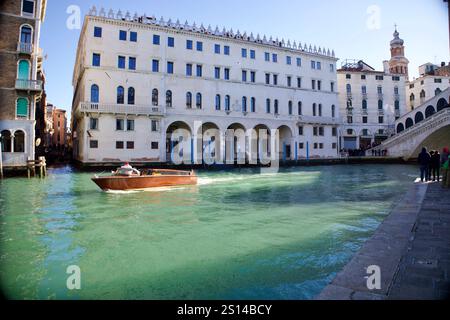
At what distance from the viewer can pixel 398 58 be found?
49.4m

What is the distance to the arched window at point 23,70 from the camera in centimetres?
1931

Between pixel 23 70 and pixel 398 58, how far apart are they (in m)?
54.2

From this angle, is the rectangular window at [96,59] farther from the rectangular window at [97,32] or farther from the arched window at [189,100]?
the arched window at [189,100]

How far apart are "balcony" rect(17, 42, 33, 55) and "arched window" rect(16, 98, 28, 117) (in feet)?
10.4

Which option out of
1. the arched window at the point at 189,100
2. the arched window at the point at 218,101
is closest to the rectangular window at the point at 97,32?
the arched window at the point at 189,100

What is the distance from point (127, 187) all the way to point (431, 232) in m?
10.9

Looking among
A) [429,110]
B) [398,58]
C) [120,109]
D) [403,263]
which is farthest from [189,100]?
[398,58]

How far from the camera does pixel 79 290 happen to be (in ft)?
11.9

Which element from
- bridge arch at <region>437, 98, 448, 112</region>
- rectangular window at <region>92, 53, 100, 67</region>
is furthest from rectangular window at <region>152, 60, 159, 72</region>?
bridge arch at <region>437, 98, 448, 112</region>

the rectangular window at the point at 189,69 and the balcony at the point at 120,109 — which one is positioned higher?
the rectangular window at the point at 189,69

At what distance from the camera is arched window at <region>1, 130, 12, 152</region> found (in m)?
18.8

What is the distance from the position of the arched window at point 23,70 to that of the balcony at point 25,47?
64cm

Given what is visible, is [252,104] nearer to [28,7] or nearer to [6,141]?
[28,7]

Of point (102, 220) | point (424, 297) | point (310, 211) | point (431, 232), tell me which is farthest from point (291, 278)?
point (102, 220)
